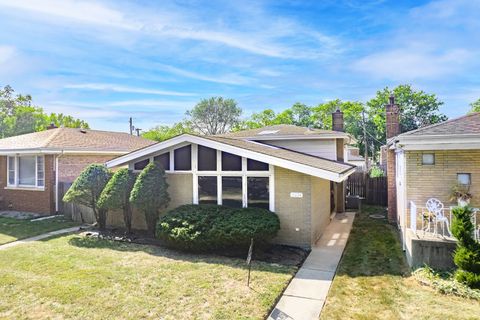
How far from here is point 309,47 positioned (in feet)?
53.1

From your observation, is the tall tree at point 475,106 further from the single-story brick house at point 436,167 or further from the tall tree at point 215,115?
the single-story brick house at point 436,167

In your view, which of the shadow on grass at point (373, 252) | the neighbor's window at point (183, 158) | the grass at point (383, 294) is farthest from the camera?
the neighbor's window at point (183, 158)

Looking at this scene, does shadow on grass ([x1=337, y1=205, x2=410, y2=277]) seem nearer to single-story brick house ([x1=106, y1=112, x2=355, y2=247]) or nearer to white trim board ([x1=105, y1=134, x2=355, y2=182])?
single-story brick house ([x1=106, y1=112, x2=355, y2=247])

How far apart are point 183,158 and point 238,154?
2.36 meters

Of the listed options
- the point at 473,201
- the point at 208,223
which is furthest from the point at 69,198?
the point at 473,201

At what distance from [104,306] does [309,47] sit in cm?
1463

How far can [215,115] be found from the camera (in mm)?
57750

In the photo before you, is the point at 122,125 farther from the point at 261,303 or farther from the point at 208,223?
the point at 261,303

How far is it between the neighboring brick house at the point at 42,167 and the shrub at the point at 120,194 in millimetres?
5732

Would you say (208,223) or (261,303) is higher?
(208,223)

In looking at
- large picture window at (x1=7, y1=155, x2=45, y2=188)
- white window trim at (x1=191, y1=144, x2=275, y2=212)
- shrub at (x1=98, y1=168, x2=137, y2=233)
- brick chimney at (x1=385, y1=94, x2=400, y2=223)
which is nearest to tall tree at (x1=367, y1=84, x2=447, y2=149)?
brick chimney at (x1=385, y1=94, x2=400, y2=223)

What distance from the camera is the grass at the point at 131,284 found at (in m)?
6.02

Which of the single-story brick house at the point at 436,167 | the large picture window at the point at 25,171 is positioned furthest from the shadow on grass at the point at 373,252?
the large picture window at the point at 25,171

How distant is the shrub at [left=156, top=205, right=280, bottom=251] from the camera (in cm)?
911
